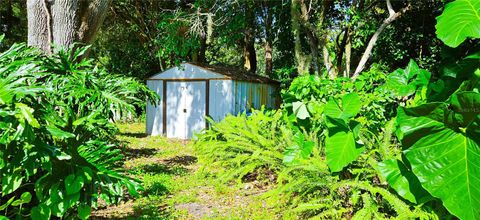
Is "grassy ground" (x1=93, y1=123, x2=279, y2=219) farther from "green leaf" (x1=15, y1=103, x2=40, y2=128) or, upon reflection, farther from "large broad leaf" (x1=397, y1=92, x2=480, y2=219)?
"large broad leaf" (x1=397, y1=92, x2=480, y2=219)

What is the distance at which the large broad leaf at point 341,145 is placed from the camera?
2.65 meters

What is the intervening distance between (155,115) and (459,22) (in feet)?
33.6

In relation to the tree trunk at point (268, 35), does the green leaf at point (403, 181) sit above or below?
below

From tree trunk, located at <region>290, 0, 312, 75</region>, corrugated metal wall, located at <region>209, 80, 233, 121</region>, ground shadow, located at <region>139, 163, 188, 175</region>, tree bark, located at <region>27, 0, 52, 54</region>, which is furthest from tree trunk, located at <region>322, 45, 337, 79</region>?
tree bark, located at <region>27, 0, 52, 54</region>

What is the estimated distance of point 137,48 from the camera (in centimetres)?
1410

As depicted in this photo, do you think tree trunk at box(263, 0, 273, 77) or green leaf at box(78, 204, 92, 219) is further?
tree trunk at box(263, 0, 273, 77)

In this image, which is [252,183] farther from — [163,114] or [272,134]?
[163,114]

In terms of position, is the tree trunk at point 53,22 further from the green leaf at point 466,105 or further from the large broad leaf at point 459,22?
the green leaf at point 466,105

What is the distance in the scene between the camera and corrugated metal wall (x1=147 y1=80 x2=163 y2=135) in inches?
434

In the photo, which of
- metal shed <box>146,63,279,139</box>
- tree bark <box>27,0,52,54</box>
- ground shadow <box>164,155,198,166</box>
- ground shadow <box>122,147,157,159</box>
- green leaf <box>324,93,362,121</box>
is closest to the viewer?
green leaf <box>324,93,362,121</box>

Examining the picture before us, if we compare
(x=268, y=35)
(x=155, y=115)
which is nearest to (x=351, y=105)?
(x=268, y=35)

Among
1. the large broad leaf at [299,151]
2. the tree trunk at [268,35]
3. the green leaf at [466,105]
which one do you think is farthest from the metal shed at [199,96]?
the green leaf at [466,105]

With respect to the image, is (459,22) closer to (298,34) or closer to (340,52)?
(298,34)

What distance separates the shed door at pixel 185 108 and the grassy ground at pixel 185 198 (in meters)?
3.22
